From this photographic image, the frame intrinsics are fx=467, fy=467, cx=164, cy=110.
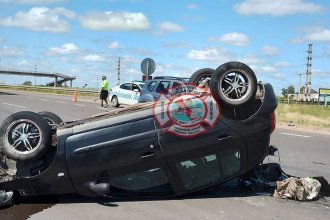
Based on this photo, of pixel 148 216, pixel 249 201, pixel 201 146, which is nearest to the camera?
pixel 148 216

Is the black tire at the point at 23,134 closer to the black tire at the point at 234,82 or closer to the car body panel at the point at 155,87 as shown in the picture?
the black tire at the point at 234,82

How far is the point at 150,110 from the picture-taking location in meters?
5.20

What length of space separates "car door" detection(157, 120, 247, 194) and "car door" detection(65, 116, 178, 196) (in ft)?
0.51

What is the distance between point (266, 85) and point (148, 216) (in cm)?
205

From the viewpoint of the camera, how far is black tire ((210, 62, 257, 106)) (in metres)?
5.27

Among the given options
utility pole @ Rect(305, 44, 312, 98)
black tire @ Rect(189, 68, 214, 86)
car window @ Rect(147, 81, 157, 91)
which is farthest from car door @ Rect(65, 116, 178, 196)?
utility pole @ Rect(305, 44, 312, 98)

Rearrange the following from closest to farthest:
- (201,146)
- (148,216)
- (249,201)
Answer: (148,216) < (201,146) < (249,201)

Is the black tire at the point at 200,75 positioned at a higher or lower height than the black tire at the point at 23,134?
higher

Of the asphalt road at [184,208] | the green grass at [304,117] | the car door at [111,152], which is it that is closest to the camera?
the asphalt road at [184,208]

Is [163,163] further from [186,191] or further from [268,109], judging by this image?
[268,109]

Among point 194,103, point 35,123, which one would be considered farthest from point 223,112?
point 35,123

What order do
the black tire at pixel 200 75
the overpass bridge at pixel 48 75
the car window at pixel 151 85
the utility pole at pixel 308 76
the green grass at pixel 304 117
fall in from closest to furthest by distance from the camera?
1. the black tire at pixel 200 75
2. the car window at pixel 151 85
3. the green grass at pixel 304 117
4. the utility pole at pixel 308 76
5. the overpass bridge at pixel 48 75

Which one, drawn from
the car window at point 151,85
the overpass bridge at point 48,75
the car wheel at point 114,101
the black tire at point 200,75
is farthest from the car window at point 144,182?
the overpass bridge at point 48,75

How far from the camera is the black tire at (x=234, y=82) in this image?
527 cm
